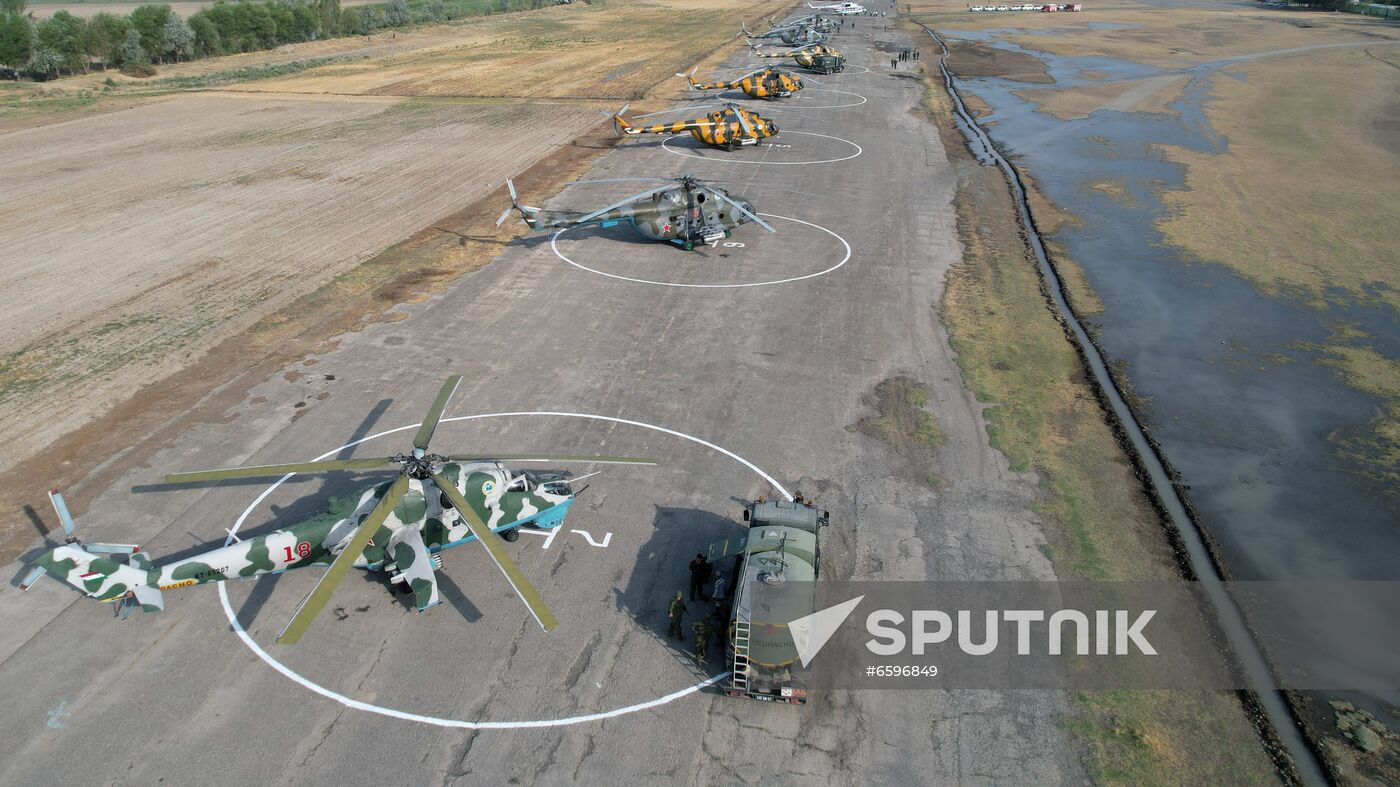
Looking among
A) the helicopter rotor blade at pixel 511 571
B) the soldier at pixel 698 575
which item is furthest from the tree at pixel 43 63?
the soldier at pixel 698 575

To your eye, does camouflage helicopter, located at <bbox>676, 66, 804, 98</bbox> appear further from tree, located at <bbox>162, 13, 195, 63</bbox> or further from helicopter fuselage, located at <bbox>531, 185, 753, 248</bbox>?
tree, located at <bbox>162, 13, 195, 63</bbox>

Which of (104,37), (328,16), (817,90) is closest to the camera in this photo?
(817,90)

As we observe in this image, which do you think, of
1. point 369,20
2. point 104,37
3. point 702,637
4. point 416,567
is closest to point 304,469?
point 416,567

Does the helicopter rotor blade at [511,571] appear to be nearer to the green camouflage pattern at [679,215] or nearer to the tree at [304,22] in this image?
the green camouflage pattern at [679,215]

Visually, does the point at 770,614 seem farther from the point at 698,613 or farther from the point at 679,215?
the point at 679,215

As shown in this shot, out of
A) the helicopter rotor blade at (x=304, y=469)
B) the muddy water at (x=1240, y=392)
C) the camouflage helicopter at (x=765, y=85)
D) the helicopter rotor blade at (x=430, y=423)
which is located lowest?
the muddy water at (x=1240, y=392)

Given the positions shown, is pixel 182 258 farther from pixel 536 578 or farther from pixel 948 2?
pixel 948 2

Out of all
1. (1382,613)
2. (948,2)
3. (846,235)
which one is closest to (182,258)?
(846,235)

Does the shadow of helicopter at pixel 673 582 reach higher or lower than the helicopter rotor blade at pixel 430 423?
lower
